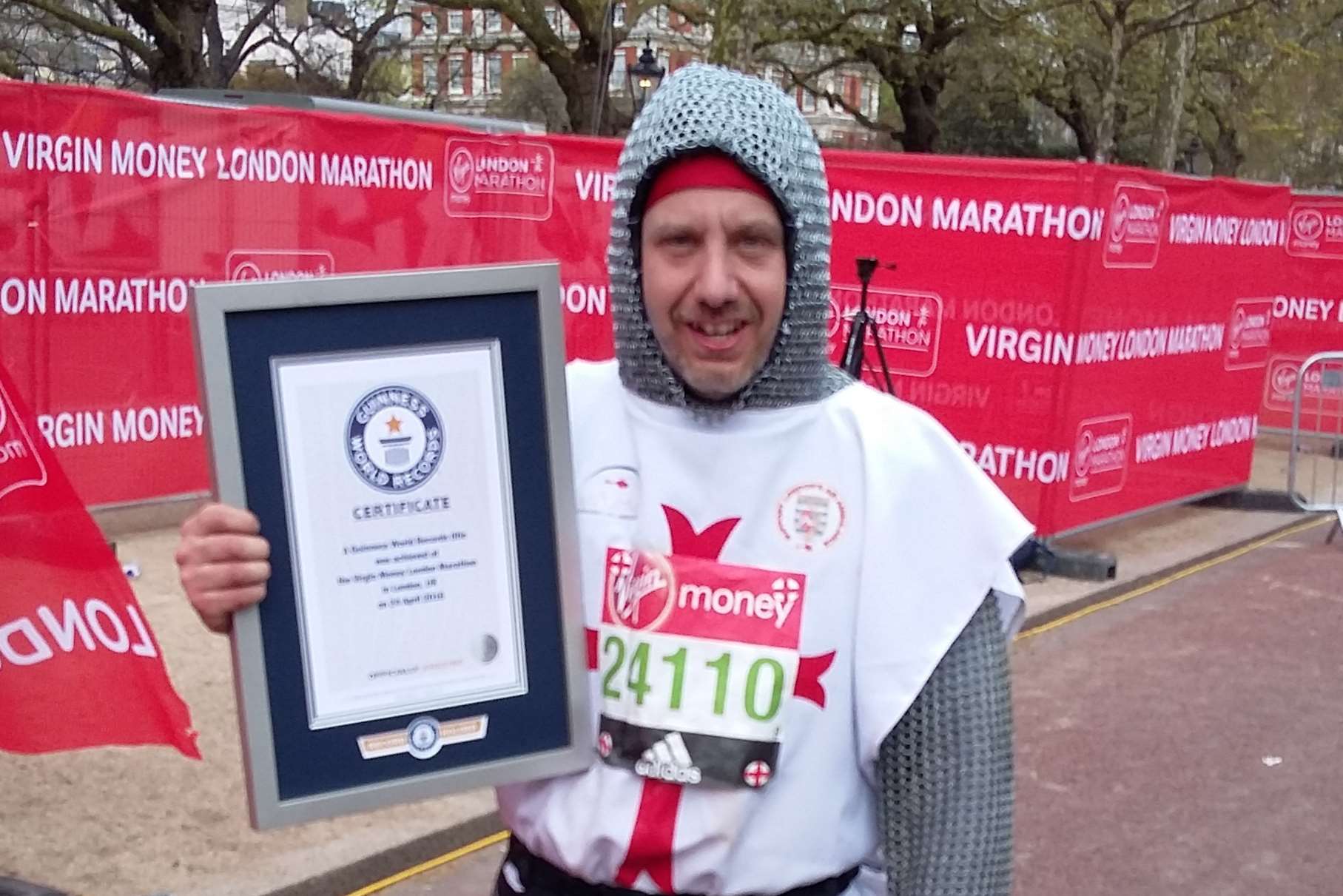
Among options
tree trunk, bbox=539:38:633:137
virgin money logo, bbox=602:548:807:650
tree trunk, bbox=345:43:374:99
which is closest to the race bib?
virgin money logo, bbox=602:548:807:650

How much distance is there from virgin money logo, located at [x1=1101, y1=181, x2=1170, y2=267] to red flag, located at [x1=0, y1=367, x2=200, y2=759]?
5.96 m

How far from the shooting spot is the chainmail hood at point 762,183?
5.62 ft

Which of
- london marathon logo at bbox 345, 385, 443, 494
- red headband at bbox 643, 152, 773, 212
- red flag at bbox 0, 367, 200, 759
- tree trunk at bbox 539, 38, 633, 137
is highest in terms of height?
tree trunk at bbox 539, 38, 633, 137

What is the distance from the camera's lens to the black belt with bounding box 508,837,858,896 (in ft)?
5.79

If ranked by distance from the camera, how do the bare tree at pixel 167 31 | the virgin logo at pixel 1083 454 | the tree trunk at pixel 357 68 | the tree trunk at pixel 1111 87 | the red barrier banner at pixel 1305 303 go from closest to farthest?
the virgin logo at pixel 1083 454
the red barrier banner at pixel 1305 303
the tree trunk at pixel 1111 87
the bare tree at pixel 167 31
the tree trunk at pixel 357 68

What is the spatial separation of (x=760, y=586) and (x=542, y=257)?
7.84 m

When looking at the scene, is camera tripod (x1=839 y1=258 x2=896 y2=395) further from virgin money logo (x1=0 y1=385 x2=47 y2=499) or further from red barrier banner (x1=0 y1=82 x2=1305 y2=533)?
virgin money logo (x1=0 y1=385 x2=47 y2=499)

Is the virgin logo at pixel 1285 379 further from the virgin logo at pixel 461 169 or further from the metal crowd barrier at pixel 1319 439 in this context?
the virgin logo at pixel 461 169

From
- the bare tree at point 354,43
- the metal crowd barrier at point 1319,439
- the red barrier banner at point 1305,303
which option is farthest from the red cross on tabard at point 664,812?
the bare tree at point 354,43

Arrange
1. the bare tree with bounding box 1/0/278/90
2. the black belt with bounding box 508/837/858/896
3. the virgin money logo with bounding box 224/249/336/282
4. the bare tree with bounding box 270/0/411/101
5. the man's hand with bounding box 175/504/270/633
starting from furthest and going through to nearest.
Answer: the bare tree with bounding box 270/0/411/101
the bare tree with bounding box 1/0/278/90
the virgin money logo with bounding box 224/249/336/282
the black belt with bounding box 508/837/858/896
the man's hand with bounding box 175/504/270/633

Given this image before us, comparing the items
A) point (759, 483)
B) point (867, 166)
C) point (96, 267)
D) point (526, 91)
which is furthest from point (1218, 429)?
point (526, 91)

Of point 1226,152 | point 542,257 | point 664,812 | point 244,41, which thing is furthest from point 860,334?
point 1226,152

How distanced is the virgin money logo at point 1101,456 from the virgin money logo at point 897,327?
3.26 feet

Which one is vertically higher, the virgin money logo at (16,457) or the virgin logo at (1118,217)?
the virgin logo at (1118,217)
